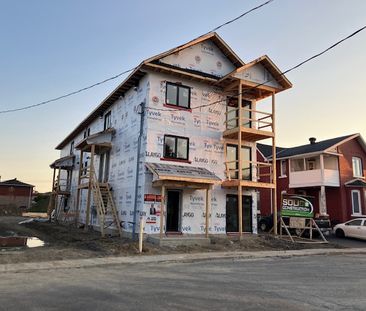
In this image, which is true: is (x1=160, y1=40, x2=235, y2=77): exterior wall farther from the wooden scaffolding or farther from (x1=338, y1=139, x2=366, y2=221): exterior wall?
(x1=338, y1=139, x2=366, y2=221): exterior wall

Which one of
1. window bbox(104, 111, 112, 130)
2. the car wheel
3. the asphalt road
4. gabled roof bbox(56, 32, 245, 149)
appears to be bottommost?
the asphalt road

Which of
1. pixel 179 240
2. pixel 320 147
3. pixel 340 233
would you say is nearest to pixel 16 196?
pixel 320 147

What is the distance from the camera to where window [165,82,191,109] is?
1916 centimetres

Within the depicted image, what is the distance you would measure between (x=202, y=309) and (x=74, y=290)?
2.92m

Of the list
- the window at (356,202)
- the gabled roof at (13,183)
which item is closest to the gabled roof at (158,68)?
the window at (356,202)

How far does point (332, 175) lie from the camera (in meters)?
30.9

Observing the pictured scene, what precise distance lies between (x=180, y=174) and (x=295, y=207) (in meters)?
7.43

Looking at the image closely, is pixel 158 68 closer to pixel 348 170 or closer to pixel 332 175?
pixel 332 175

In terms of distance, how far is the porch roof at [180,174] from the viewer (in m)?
16.4

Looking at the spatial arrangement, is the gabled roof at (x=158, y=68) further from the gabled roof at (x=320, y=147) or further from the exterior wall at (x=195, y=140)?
the gabled roof at (x=320, y=147)

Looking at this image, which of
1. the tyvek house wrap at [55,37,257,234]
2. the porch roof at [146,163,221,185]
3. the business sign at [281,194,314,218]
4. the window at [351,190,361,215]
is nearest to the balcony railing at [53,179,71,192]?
the tyvek house wrap at [55,37,257,234]

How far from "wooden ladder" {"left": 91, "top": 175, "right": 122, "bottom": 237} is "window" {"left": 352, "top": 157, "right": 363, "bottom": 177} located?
22231 mm

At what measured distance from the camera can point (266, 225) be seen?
87.2ft

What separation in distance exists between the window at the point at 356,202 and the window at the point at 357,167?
6.28 ft
